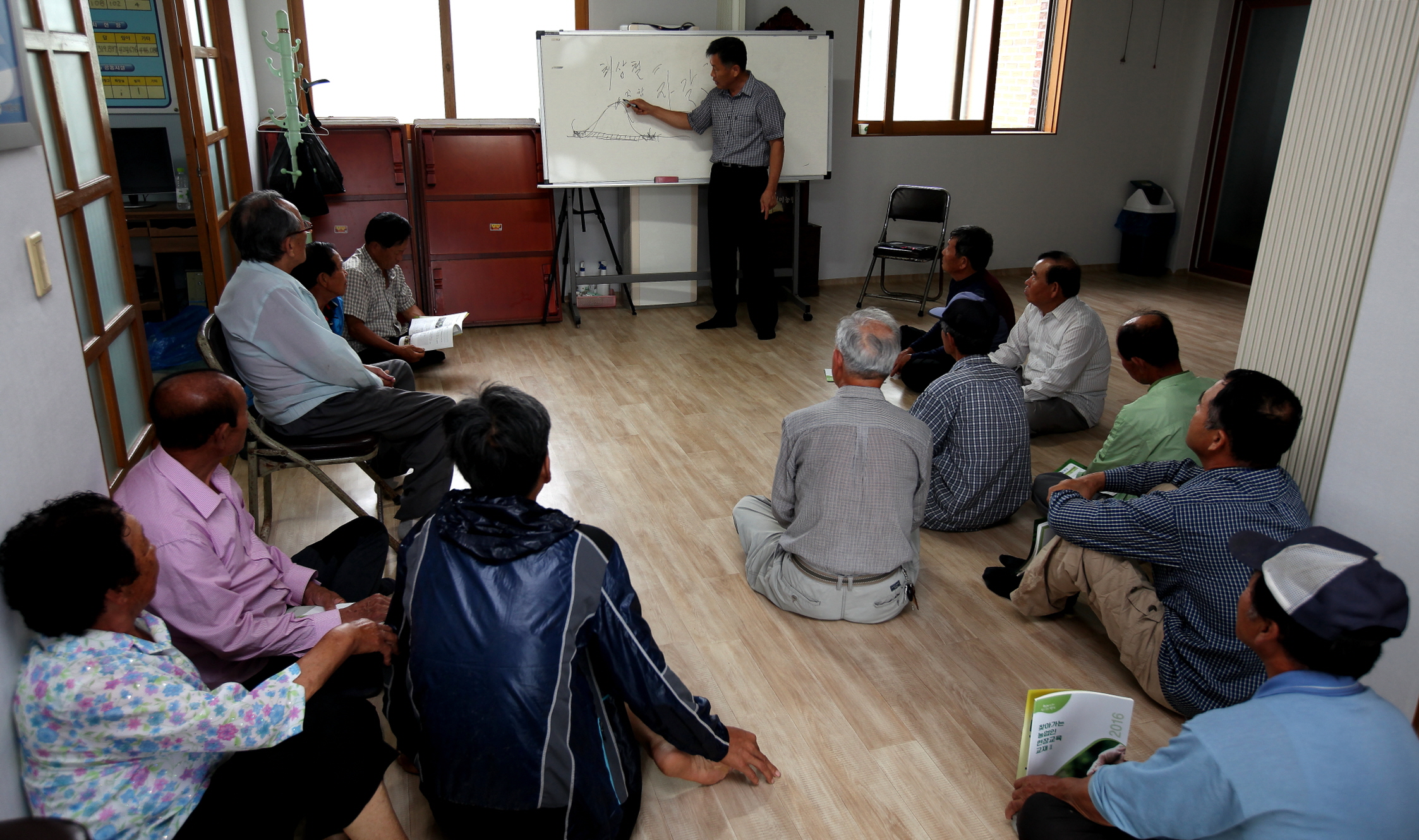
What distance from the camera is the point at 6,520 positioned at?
56.0 inches

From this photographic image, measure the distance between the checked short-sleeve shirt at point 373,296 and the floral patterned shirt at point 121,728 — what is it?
285 cm

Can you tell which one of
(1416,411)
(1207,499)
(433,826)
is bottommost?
(433,826)

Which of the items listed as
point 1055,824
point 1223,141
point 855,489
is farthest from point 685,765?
point 1223,141

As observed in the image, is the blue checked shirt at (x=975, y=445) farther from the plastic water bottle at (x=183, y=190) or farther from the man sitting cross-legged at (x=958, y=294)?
the plastic water bottle at (x=183, y=190)

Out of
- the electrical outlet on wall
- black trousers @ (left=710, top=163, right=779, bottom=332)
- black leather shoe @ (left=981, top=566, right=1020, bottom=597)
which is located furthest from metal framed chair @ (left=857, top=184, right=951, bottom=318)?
the electrical outlet on wall

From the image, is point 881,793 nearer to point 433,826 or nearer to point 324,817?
point 433,826

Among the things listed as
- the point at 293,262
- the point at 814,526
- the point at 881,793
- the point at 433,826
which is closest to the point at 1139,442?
the point at 814,526

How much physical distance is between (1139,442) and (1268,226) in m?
0.78

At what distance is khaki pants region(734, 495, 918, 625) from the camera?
8.91 feet

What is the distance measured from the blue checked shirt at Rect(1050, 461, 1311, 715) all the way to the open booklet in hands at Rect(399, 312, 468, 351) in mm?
2756

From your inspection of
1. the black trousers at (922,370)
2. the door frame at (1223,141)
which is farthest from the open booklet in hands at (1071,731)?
the door frame at (1223,141)

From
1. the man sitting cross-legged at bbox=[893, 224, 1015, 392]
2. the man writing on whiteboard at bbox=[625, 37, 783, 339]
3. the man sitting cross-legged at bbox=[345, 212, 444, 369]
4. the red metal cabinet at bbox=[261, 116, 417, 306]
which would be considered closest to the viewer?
the man sitting cross-legged at bbox=[345, 212, 444, 369]

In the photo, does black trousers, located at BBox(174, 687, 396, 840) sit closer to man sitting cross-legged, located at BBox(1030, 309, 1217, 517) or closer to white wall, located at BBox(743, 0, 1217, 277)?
man sitting cross-legged, located at BBox(1030, 309, 1217, 517)

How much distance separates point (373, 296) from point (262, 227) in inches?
58.5
